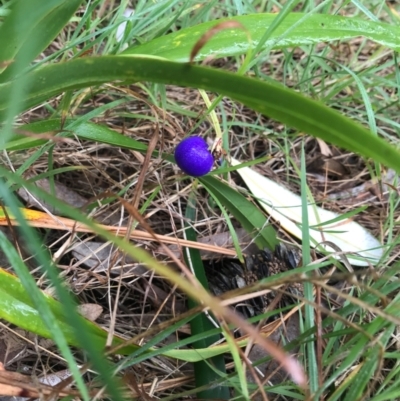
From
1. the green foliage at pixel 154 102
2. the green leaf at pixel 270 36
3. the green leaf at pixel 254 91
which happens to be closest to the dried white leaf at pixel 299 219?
the green foliage at pixel 154 102

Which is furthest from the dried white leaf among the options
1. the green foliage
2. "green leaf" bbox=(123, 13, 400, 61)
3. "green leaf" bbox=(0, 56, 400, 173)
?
"green leaf" bbox=(0, 56, 400, 173)

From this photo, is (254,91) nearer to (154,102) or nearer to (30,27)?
(30,27)

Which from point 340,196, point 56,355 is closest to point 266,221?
point 340,196

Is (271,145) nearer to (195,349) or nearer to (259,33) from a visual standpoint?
(259,33)

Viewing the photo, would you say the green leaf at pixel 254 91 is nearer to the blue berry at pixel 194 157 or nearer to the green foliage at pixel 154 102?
the green foliage at pixel 154 102

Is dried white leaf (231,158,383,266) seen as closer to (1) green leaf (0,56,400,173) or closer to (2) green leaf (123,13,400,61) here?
(2) green leaf (123,13,400,61)

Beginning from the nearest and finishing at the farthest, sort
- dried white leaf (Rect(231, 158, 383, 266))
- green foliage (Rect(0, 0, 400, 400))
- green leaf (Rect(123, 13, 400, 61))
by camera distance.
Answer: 1. green foliage (Rect(0, 0, 400, 400))
2. green leaf (Rect(123, 13, 400, 61))
3. dried white leaf (Rect(231, 158, 383, 266))
